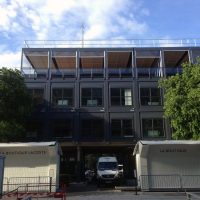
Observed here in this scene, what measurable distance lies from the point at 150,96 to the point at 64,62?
12.5 metres

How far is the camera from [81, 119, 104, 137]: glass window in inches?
1543

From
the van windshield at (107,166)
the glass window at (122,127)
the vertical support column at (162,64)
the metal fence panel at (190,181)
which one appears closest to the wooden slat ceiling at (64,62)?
the glass window at (122,127)

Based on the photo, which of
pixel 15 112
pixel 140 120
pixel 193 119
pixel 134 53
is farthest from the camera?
pixel 134 53

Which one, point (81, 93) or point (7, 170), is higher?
point (81, 93)

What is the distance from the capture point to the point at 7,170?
2597cm

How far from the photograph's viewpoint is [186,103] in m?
30.3

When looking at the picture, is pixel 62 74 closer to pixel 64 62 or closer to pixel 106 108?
pixel 64 62

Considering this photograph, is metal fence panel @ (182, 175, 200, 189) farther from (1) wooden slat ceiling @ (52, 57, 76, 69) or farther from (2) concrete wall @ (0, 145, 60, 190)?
(1) wooden slat ceiling @ (52, 57, 76, 69)

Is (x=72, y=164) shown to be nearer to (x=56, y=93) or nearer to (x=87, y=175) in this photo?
(x=87, y=175)

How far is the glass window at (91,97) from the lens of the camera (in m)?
40.3

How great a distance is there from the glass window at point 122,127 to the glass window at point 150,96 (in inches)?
111

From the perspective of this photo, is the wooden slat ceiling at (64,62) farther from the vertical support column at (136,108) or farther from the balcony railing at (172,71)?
the balcony railing at (172,71)

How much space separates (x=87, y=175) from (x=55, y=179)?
660 inches

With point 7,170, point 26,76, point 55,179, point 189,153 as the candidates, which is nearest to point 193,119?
point 189,153
